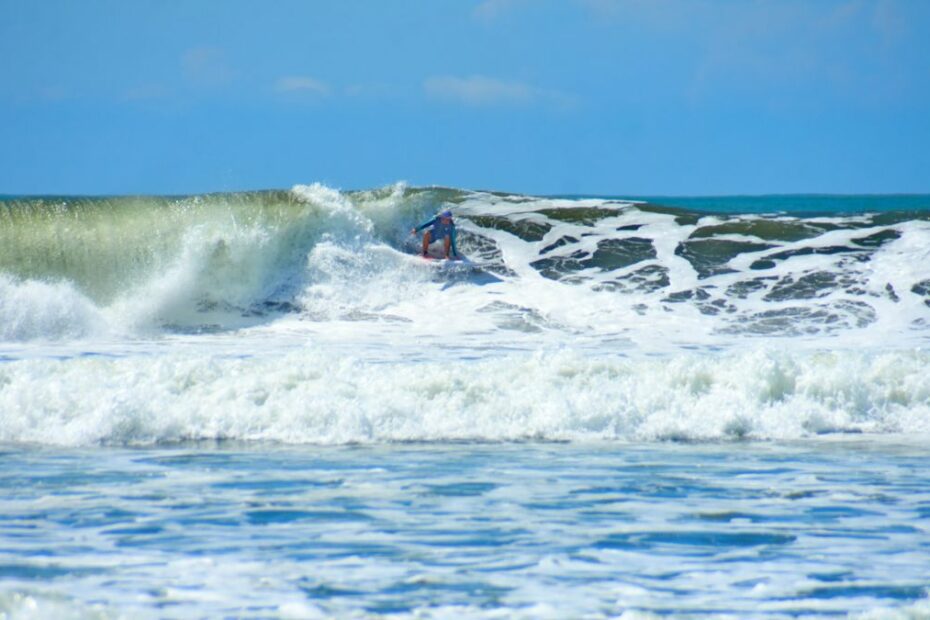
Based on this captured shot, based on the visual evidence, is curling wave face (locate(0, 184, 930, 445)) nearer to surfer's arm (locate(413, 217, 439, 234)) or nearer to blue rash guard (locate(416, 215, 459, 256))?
surfer's arm (locate(413, 217, 439, 234))

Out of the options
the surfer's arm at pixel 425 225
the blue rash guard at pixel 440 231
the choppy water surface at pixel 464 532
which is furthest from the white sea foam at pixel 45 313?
the choppy water surface at pixel 464 532

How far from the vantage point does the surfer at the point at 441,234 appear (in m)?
20.2

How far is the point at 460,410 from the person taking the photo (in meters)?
10.5

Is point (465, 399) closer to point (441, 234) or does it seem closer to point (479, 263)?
point (479, 263)

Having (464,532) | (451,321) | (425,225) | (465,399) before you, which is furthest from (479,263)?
(464,532)

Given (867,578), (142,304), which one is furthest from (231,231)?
(867,578)

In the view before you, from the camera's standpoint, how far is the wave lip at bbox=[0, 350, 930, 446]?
10.1m

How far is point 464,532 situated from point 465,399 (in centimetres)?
436

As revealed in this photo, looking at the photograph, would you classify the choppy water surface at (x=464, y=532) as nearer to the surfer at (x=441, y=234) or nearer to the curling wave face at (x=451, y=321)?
the curling wave face at (x=451, y=321)

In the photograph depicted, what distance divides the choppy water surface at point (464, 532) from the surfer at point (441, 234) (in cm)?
1105

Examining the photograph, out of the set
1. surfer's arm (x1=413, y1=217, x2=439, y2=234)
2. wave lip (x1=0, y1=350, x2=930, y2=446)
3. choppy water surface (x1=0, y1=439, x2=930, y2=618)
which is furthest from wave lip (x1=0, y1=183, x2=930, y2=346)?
choppy water surface (x1=0, y1=439, x2=930, y2=618)

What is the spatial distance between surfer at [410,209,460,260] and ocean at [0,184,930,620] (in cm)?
56

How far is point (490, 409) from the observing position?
10484mm

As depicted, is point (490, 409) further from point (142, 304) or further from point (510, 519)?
point (142, 304)
